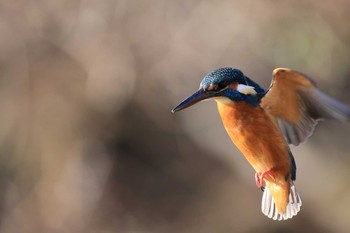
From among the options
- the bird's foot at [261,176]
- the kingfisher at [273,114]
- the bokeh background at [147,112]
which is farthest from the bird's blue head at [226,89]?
the bokeh background at [147,112]

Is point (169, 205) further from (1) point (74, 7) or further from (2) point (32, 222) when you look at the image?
(1) point (74, 7)

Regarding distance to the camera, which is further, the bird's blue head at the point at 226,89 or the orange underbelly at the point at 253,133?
the orange underbelly at the point at 253,133

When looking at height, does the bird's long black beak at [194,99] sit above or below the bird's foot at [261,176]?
above

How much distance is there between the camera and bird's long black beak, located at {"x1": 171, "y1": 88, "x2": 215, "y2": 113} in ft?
2.89

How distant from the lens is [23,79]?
3930mm

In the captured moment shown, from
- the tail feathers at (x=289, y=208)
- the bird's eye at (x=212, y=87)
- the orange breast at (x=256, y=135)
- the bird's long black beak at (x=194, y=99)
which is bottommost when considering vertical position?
the tail feathers at (x=289, y=208)

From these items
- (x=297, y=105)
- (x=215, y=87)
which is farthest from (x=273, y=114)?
(x=215, y=87)

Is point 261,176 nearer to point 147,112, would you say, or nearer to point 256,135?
point 256,135

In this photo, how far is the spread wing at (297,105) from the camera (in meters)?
1.04

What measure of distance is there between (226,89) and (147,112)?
9.71ft

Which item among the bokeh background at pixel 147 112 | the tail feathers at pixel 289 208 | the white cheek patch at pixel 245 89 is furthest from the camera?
the bokeh background at pixel 147 112

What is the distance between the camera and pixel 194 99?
2.95 feet

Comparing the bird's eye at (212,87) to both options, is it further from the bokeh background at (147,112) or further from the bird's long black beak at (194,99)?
the bokeh background at (147,112)

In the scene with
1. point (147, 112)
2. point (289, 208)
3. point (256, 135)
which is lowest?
point (147, 112)
